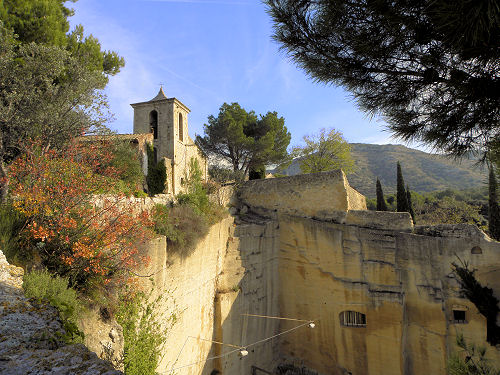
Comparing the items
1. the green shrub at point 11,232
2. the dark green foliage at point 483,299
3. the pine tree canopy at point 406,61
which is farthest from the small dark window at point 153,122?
the dark green foliage at point 483,299

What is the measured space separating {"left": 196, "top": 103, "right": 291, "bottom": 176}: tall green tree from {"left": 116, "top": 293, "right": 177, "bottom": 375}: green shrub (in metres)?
12.3

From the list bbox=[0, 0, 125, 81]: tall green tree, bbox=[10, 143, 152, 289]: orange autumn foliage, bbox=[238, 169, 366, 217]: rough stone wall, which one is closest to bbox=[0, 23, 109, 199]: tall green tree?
bbox=[0, 0, 125, 81]: tall green tree

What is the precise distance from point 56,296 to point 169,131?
11.9m

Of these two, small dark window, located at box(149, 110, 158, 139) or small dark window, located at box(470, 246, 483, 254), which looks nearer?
small dark window, located at box(470, 246, 483, 254)

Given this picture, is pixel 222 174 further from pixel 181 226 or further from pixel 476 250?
pixel 476 250

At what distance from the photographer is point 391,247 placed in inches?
415

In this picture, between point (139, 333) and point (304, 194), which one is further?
point (304, 194)

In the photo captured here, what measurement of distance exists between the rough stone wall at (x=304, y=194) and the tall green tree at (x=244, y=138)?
16.6ft

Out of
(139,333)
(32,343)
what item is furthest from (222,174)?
(32,343)

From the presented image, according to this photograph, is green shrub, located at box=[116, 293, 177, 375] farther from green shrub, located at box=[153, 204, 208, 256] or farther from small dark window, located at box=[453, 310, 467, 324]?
small dark window, located at box=[453, 310, 467, 324]

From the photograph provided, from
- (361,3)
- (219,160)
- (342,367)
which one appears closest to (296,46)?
(361,3)

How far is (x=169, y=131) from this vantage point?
47.2ft

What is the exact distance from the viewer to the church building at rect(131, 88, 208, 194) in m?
14.1

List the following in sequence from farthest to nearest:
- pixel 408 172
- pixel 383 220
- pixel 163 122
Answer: pixel 408 172
pixel 163 122
pixel 383 220
